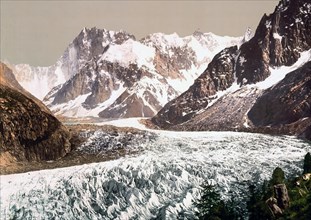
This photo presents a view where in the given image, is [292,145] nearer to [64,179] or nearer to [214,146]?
[214,146]

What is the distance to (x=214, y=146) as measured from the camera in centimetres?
11269

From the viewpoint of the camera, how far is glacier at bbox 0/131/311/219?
241ft

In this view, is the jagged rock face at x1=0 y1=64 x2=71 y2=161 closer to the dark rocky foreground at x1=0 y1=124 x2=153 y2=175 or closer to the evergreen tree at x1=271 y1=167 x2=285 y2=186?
the dark rocky foreground at x1=0 y1=124 x2=153 y2=175

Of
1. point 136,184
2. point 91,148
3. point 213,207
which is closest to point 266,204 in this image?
point 213,207

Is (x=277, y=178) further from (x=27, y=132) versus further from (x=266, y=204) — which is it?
(x=27, y=132)

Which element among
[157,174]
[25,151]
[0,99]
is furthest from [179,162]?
[0,99]

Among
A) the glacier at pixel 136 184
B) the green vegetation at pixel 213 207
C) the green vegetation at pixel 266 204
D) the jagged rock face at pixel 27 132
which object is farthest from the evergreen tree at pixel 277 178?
the jagged rock face at pixel 27 132

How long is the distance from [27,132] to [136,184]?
3395 centimetres

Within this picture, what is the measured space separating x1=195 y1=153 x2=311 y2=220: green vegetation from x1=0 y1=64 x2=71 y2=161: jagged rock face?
131 ft

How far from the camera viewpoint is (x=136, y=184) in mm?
81812

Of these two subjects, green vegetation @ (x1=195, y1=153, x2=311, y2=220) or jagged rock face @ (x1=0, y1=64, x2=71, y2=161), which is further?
jagged rock face @ (x1=0, y1=64, x2=71, y2=161)

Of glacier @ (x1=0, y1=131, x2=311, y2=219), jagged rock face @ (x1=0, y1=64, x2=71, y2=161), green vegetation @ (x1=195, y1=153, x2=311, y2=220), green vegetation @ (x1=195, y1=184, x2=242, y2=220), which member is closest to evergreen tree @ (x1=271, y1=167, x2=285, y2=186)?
green vegetation @ (x1=195, y1=153, x2=311, y2=220)

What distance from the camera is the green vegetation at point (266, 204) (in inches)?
2449

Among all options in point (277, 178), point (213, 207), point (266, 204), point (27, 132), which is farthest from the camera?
point (27, 132)
